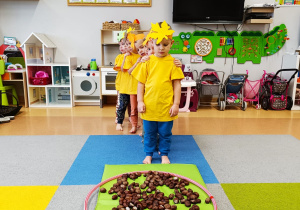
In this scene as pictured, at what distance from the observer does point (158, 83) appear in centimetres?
223

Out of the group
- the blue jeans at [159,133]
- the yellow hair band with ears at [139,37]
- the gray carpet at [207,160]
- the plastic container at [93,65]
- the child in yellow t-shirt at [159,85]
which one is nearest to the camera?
the gray carpet at [207,160]

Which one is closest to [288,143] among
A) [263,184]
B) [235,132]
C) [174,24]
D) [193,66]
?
[235,132]

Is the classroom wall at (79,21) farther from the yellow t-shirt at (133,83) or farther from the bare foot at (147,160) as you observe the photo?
the bare foot at (147,160)

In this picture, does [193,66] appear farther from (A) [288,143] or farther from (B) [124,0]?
(A) [288,143]

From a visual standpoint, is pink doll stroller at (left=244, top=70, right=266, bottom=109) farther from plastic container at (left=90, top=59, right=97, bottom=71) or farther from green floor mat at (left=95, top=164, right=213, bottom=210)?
green floor mat at (left=95, top=164, right=213, bottom=210)

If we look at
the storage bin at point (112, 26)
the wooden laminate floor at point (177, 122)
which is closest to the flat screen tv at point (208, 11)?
the storage bin at point (112, 26)

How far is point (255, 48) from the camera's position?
5117 millimetres

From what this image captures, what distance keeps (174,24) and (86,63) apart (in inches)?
73.6

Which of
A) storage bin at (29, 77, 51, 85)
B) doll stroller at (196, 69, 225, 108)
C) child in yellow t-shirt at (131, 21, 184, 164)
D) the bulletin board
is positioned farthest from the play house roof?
child in yellow t-shirt at (131, 21, 184, 164)

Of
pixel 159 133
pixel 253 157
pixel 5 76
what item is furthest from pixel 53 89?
pixel 253 157

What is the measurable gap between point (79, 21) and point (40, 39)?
82cm

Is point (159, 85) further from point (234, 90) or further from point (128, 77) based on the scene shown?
point (234, 90)

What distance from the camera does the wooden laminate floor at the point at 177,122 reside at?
341 cm

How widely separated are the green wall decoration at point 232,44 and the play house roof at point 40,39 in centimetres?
228
